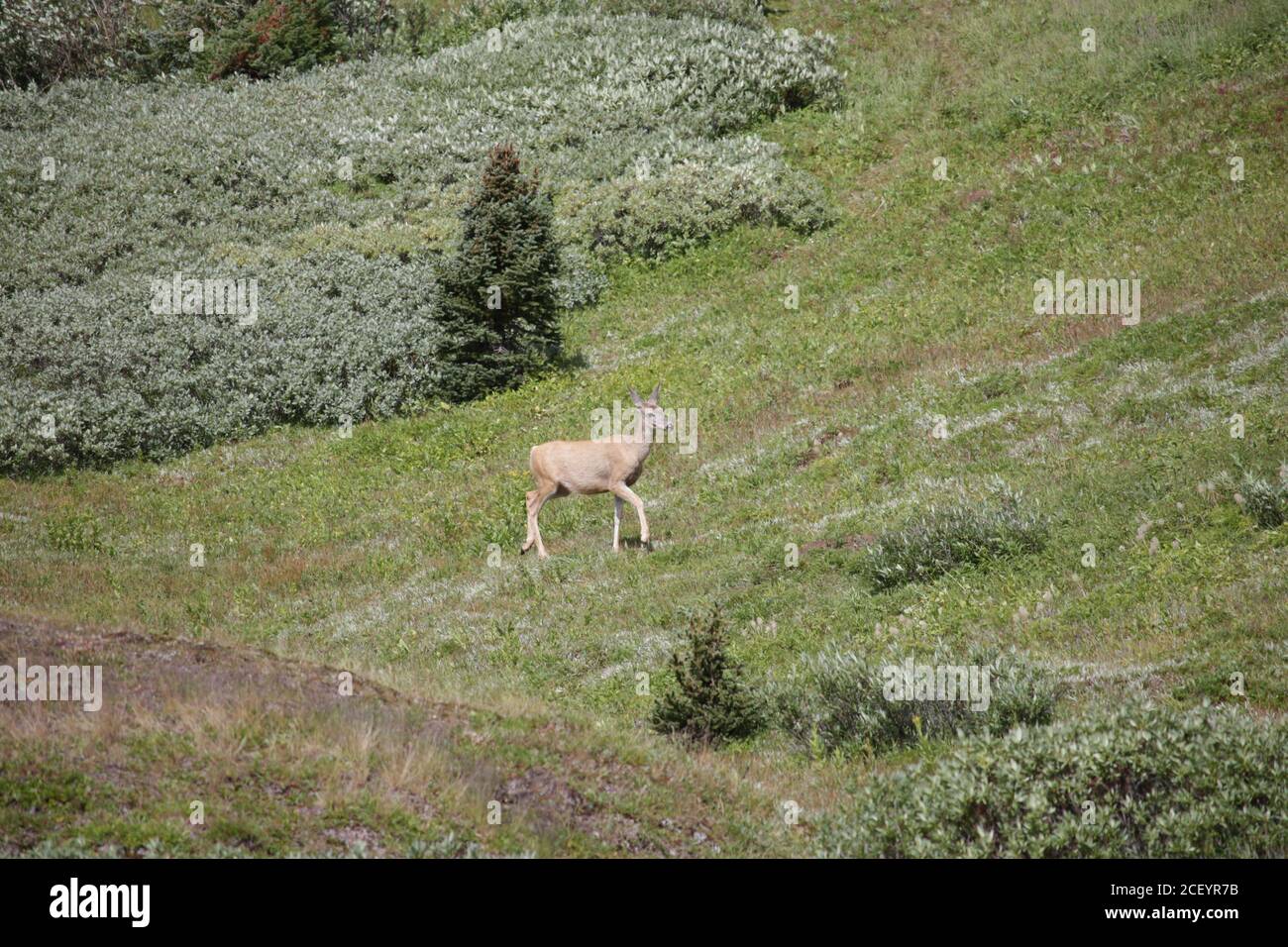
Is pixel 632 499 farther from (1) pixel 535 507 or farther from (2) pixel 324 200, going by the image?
(2) pixel 324 200

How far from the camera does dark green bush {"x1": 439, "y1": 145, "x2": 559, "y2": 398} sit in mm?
28016

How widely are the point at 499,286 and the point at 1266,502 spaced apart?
18418 mm

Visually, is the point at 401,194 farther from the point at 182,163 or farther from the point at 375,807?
the point at 375,807

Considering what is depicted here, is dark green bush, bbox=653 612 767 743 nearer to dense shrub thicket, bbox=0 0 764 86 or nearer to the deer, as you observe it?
the deer

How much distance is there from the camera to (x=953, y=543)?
1509cm

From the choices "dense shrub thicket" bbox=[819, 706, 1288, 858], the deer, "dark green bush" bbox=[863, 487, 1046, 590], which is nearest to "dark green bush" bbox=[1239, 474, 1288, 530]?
"dark green bush" bbox=[863, 487, 1046, 590]

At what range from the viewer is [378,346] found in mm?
29438

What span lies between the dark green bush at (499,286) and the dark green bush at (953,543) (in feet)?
49.0

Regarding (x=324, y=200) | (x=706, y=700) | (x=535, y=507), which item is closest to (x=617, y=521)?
(x=535, y=507)

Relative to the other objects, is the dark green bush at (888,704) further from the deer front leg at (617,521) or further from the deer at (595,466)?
the deer at (595,466)

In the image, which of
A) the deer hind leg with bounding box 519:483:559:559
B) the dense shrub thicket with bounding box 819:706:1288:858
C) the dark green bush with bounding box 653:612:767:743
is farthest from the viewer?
the deer hind leg with bounding box 519:483:559:559

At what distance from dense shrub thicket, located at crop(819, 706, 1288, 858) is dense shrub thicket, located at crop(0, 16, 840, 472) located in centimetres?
2104

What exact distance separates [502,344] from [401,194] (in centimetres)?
1365

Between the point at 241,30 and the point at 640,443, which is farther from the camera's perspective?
the point at 241,30
